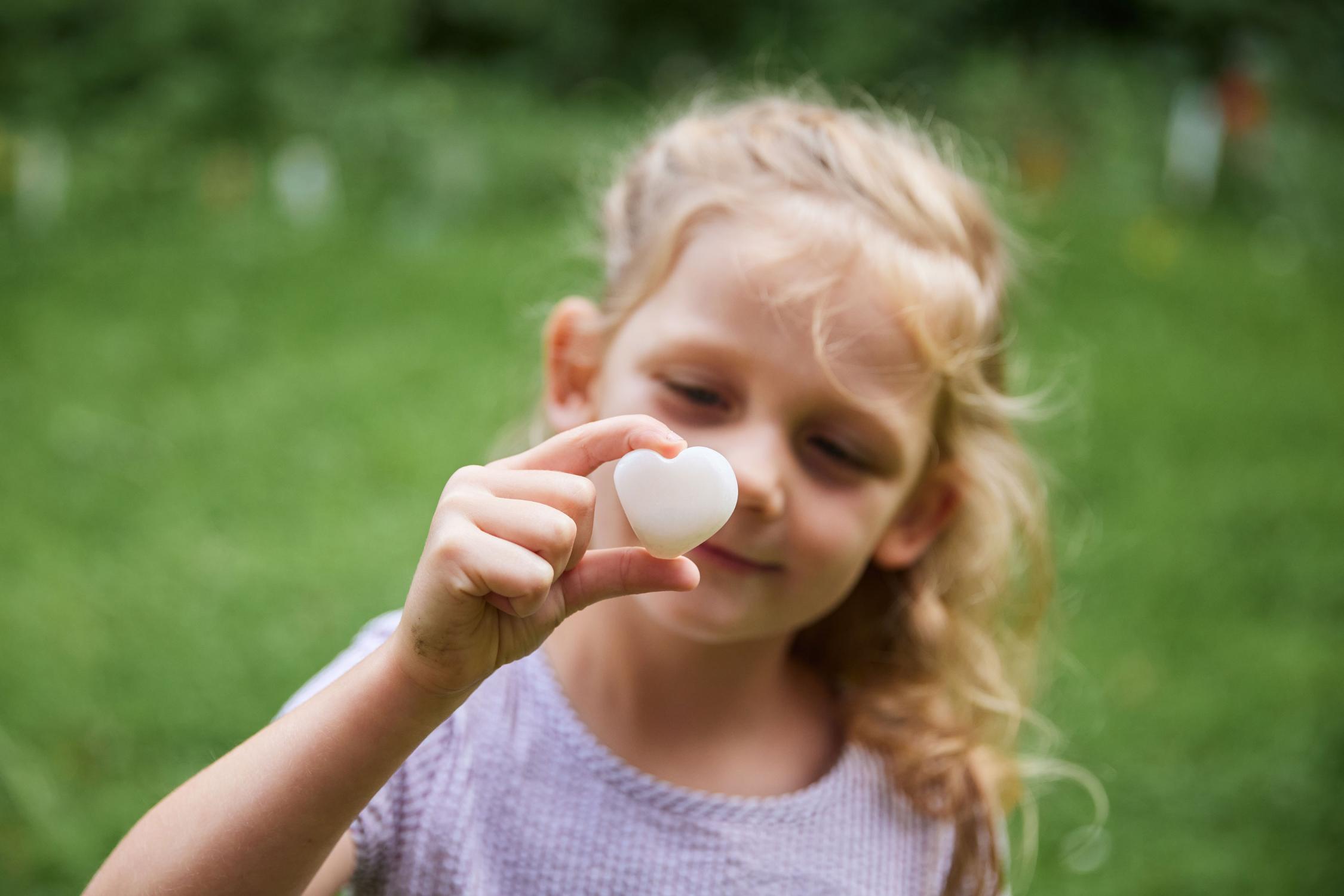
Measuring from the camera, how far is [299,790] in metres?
1.12

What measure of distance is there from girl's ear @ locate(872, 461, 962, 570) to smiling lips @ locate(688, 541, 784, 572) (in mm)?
373

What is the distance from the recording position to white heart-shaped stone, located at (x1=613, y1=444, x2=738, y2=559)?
47.0 inches

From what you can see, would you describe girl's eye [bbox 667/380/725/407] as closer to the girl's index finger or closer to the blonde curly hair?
the blonde curly hair

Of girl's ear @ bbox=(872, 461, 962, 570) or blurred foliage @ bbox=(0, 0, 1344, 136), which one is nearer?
girl's ear @ bbox=(872, 461, 962, 570)

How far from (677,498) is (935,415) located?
1.98 ft

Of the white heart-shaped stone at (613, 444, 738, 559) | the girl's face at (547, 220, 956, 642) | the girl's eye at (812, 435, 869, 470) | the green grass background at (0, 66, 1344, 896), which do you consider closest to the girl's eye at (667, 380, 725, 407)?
the girl's face at (547, 220, 956, 642)

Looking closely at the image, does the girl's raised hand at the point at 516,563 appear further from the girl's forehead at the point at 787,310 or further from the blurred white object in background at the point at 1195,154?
the blurred white object in background at the point at 1195,154

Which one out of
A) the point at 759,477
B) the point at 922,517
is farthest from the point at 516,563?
the point at 922,517

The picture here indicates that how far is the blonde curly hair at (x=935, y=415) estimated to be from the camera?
162 centimetres

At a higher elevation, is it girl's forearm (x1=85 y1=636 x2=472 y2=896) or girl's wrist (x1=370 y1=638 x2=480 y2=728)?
girl's wrist (x1=370 y1=638 x2=480 y2=728)

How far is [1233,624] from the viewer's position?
11.5ft

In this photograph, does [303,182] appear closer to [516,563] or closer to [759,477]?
Answer: [759,477]

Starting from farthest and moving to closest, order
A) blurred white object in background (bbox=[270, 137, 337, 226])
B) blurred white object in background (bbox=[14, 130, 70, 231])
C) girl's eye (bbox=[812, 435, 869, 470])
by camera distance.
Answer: blurred white object in background (bbox=[270, 137, 337, 226])
blurred white object in background (bbox=[14, 130, 70, 231])
girl's eye (bbox=[812, 435, 869, 470])

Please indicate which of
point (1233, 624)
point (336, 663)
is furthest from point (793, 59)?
point (336, 663)
